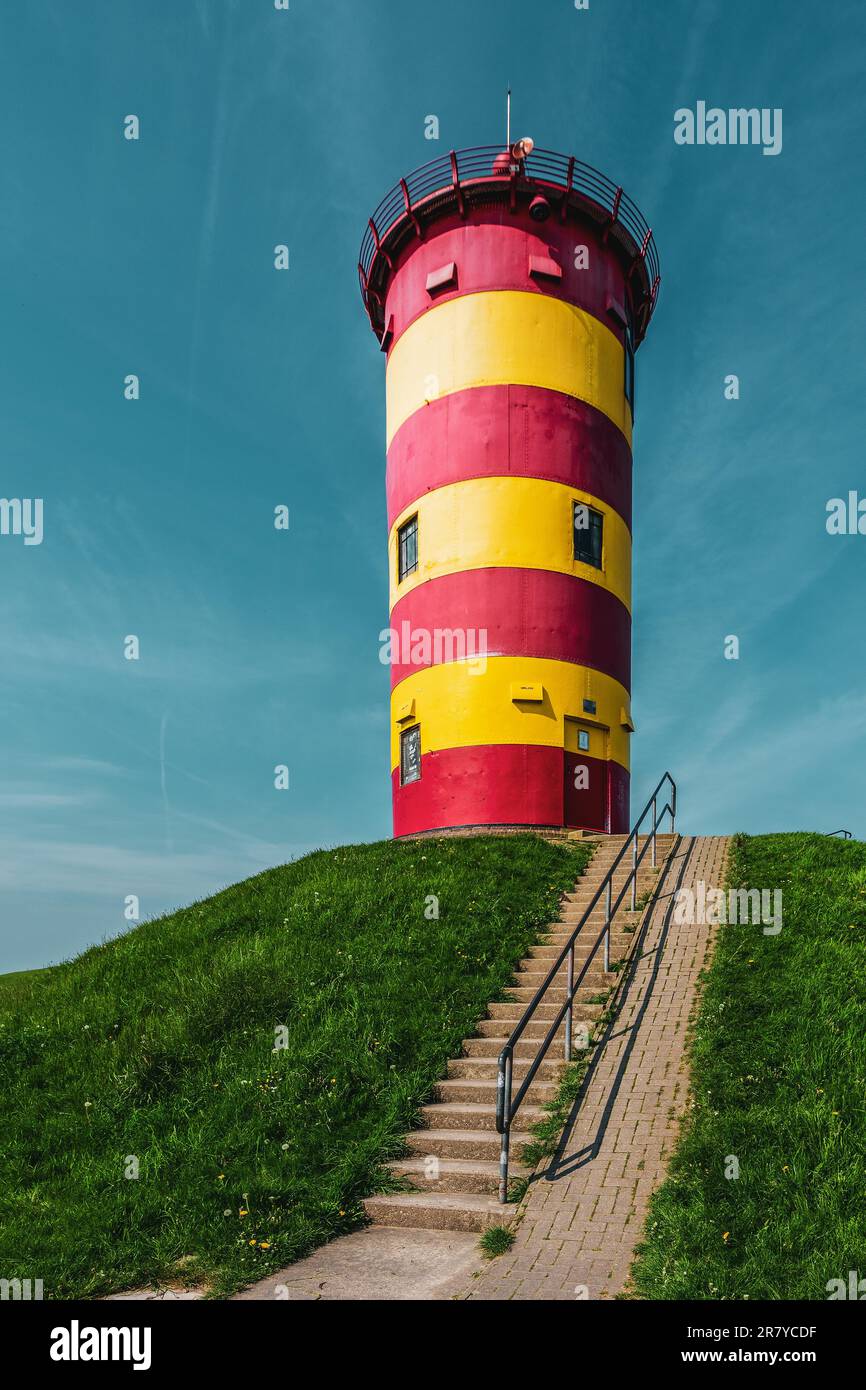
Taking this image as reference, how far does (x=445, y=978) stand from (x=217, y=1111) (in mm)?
3265

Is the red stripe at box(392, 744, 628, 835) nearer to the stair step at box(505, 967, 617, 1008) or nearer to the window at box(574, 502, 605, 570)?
the window at box(574, 502, 605, 570)

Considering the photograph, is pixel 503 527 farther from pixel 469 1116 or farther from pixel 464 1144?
pixel 464 1144

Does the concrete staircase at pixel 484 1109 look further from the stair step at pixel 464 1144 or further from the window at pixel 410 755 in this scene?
the window at pixel 410 755

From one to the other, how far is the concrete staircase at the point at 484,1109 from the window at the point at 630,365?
13166 millimetres

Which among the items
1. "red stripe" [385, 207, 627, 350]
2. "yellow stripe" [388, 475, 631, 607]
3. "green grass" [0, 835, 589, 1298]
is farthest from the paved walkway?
"red stripe" [385, 207, 627, 350]

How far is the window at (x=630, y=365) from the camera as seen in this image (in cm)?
2105

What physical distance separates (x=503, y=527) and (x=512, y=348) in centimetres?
383

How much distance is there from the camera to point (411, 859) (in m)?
15.0

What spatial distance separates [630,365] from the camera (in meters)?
21.4

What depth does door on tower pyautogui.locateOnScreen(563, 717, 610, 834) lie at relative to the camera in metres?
18.0

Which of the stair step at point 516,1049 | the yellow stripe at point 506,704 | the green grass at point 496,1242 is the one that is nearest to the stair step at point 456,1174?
the green grass at point 496,1242

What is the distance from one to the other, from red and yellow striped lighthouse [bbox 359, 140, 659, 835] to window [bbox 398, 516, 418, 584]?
2.1 inches

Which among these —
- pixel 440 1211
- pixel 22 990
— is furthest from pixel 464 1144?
pixel 22 990

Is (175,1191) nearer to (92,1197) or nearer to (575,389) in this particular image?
(92,1197)
